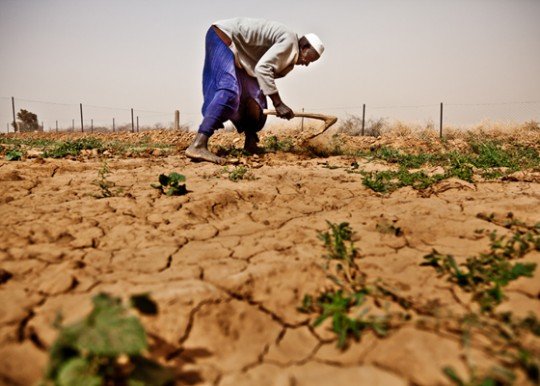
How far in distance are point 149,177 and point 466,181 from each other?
2763 millimetres

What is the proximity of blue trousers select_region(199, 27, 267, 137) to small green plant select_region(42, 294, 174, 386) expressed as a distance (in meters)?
3.00

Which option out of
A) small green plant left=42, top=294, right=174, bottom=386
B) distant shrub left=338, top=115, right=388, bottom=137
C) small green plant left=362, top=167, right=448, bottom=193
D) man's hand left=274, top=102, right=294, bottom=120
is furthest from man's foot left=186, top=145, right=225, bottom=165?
distant shrub left=338, top=115, right=388, bottom=137

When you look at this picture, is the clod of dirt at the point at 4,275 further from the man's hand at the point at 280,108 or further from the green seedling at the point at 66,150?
the green seedling at the point at 66,150

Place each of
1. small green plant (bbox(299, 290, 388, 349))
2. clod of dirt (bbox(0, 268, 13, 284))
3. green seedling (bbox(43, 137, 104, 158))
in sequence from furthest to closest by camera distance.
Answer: green seedling (bbox(43, 137, 104, 158)), clod of dirt (bbox(0, 268, 13, 284)), small green plant (bbox(299, 290, 388, 349))

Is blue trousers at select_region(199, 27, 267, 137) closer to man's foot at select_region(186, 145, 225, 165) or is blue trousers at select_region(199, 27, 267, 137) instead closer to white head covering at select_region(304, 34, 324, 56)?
man's foot at select_region(186, 145, 225, 165)

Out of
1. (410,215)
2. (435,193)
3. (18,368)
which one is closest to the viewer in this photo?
(18,368)

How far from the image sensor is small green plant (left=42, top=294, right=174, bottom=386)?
2.45 ft

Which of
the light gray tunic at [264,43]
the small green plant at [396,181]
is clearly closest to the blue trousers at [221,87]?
the light gray tunic at [264,43]

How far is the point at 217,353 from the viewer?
997 millimetres

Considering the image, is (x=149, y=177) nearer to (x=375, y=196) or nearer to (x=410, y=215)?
(x=375, y=196)

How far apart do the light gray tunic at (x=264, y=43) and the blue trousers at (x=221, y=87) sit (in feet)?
0.41

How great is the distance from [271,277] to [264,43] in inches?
122

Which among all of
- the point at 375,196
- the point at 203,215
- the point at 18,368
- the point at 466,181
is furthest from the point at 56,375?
the point at 466,181

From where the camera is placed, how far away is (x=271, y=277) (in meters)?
1.33
